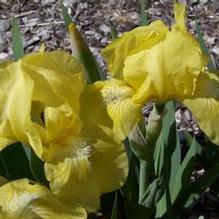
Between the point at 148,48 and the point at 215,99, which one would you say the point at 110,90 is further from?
the point at 215,99

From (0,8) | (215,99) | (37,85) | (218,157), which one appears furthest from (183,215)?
(0,8)

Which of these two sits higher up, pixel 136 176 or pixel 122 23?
pixel 122 23

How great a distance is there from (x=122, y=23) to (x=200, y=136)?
82cm

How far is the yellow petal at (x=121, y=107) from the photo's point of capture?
172 centimetres

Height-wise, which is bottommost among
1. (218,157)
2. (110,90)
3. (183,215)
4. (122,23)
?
(183,215)

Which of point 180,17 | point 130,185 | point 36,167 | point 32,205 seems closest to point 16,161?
point 36,167

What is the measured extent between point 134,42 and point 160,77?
0.44 feet

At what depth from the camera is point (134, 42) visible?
5.82 ft

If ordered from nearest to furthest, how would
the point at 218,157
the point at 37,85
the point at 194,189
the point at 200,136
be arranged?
the point at 37,85 < the point at 194,189 < the point at 218,157 < the point at 200,136

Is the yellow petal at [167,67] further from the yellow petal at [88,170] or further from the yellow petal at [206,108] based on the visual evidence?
the yellow petal at [88,170]

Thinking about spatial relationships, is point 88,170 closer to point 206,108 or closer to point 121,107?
point 121,107

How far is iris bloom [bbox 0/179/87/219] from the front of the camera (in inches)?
64.4

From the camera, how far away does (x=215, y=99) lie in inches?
70.2

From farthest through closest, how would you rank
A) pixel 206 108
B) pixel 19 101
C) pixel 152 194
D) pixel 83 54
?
pixel 83 54 < pixel 152 194 < pixel 206 108 < pixel 19 101
